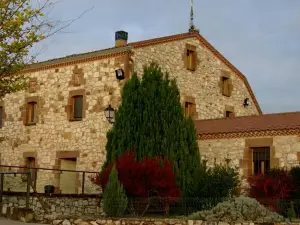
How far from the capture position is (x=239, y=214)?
14.4 meters

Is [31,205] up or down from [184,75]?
down

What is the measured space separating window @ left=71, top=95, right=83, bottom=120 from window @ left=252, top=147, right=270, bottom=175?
8529mm

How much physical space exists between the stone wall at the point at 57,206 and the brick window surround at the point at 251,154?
577 centimetres

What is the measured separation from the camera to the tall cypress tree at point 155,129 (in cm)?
1895

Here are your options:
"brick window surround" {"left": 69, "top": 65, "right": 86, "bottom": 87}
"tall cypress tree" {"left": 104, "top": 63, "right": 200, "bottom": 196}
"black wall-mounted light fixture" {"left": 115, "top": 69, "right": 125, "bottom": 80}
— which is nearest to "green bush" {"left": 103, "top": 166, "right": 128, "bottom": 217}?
"tall cypress tree" {"left": 104, "top": 63, "right": 200, "bottom": 196}

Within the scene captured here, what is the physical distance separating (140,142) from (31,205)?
437 cm

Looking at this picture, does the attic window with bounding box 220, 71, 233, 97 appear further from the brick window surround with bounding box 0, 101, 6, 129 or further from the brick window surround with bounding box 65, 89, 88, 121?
the brick window surround with bounding box 0, 101, 6, 129

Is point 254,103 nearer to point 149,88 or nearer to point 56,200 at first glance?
point 149,88

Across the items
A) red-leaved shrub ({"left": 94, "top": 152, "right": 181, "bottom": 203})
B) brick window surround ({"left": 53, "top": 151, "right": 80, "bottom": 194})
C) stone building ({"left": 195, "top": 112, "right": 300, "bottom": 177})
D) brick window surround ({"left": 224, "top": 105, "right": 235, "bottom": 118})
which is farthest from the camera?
brick window surround ({"left": 224, "top": 105, "right": 235, "bottom": 118})

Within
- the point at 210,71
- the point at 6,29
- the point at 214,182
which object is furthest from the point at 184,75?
the point at 6,29

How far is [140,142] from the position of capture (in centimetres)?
1905

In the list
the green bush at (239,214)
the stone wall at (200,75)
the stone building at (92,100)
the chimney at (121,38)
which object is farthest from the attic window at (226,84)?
the green bush at (239,214)

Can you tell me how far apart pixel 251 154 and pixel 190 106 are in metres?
5.88

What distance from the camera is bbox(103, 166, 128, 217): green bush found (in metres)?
15.9
